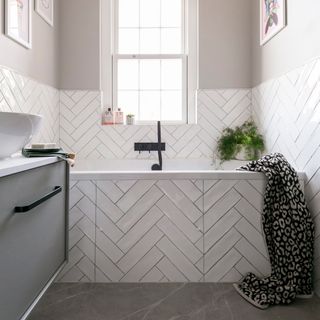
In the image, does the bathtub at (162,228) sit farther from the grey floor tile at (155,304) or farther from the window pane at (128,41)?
the window pane at (128,41)

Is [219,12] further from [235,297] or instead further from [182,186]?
[235,297]

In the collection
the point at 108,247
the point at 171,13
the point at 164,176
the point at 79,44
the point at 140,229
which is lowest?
the point at 108,247

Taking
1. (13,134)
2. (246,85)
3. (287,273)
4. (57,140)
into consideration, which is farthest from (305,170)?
(57,140)

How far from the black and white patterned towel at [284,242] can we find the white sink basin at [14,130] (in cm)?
133

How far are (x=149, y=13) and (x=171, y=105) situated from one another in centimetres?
101

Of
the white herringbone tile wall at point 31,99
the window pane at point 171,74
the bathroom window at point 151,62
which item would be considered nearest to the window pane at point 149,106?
the bathroom window at point 151,62

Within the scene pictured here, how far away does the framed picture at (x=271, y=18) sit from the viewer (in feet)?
7.43

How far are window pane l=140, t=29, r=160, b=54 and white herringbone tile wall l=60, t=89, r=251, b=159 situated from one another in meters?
0.70

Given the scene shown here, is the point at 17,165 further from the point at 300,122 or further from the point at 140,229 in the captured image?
the point at 300,122

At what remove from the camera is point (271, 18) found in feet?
8.20

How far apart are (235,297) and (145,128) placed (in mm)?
1816

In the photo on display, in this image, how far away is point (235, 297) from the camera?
1731mm

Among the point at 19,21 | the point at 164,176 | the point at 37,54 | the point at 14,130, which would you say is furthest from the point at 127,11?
the point at 14,130

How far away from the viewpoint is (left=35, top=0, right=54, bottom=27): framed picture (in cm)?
251
